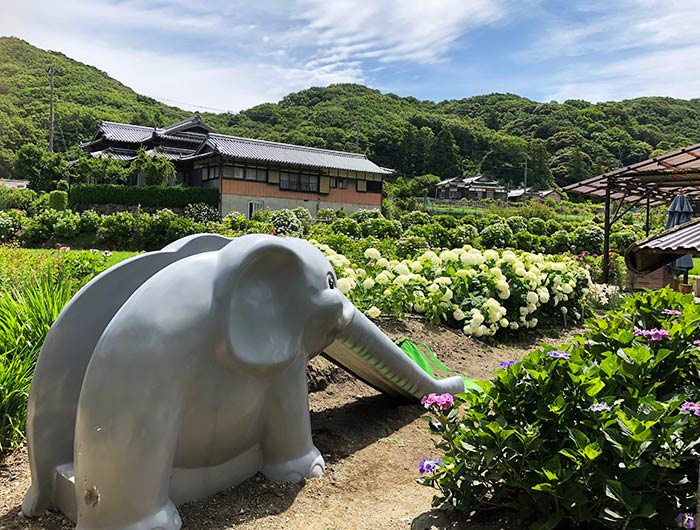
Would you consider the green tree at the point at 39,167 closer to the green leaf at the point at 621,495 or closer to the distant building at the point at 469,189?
the distant building at the point at 469,189

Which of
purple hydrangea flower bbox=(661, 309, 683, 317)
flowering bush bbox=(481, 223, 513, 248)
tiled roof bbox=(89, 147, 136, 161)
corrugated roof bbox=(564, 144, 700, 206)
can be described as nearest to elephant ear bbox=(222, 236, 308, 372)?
purple hydrangea flower bbox=(661, 309, 683, 317)

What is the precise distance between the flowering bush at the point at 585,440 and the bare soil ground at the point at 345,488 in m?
0.25

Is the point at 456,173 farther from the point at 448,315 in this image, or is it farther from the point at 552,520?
the point at 552,520

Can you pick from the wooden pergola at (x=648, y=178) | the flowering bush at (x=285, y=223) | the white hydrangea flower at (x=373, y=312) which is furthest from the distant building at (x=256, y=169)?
the white hydrangea flower at (x=373, y=312)

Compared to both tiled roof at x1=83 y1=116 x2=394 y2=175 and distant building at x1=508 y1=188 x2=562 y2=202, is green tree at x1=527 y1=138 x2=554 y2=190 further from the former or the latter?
tiled roof at x1=83 y1=116 x2=394 y2=175

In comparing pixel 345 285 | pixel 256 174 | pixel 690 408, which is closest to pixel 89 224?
pixel 256 174

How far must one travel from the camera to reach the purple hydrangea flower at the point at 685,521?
185 cm

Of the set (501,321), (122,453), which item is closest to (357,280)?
(501,321)

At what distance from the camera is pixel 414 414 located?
4133mm

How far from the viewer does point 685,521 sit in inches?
73.4

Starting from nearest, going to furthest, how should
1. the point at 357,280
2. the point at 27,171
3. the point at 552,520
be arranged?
the point at 552,520, the point at 357,280, the point at 27,171

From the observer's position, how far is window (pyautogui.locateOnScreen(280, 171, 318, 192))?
32.8m

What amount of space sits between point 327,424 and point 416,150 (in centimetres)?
5952

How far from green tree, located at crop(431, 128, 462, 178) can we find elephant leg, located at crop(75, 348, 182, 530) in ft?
206
